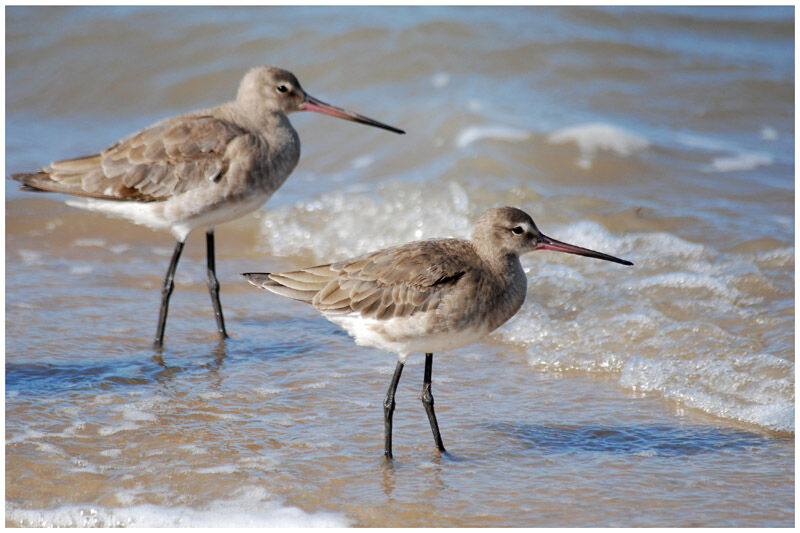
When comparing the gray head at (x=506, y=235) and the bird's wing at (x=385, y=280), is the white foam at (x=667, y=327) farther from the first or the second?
the bird's wing at (x=385, y=280)

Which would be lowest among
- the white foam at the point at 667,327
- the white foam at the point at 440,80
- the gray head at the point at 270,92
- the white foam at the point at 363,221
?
the white foam at the point at 667,327

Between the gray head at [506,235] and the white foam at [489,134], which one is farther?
the white foam at [489,134]

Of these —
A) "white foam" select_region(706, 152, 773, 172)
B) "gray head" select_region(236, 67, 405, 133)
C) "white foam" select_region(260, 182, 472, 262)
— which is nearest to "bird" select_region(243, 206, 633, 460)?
"gray head" select_region(236, 67, 405, 133)

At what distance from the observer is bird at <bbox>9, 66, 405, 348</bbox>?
259 inches

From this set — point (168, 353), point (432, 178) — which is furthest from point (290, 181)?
point (168, 353)

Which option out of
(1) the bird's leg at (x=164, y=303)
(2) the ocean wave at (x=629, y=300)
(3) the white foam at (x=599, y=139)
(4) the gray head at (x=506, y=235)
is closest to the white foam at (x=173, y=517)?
(4) the gray head at (x=506, y=235)

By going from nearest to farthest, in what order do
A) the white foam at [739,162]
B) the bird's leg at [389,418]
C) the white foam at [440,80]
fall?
1. the bird's leg at [389,418]
2. the white foam at [739,162]
3. the white foam at [440,80]

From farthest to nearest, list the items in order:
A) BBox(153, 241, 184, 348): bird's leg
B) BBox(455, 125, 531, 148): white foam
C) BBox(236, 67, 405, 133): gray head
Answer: BBox(455, 125, 531, 148): white foam → BBox(236, 67, 405, 133): gray head → BBox(153, 241, 184, 348): bird's leg

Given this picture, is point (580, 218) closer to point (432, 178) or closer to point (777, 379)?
point (432, 178)

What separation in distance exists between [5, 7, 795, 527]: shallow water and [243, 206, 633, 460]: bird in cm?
64

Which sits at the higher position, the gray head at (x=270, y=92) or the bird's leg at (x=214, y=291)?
the gray head at (x=270, y=92)

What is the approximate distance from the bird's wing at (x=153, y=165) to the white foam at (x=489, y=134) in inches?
161

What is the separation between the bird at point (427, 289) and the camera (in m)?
4.91

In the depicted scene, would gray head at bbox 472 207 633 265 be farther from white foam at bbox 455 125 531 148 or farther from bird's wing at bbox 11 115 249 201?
white foam at bbox 455 125 531 148
